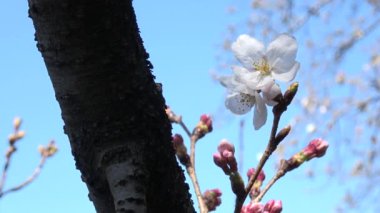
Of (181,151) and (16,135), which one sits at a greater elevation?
(16,135)

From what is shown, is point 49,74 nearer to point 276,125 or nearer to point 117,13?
point 117,13

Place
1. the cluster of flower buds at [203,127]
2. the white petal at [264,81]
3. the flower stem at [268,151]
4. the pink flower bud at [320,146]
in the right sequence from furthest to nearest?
the cluster of flower buds at [203,127]
the pink flower bud at [320,146]
the white petal at [264,81]
the flower stem at [268,151]

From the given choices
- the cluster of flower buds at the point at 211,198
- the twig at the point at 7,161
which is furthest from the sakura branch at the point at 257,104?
the twig at the point at 7,161

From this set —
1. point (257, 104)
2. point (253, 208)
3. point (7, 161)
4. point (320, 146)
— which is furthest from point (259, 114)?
point (7, 161)

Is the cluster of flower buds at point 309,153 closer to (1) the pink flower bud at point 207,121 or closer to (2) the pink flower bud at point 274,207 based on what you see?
(2) the pink flower bud at point 274,207

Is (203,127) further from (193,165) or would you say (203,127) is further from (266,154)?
(266,154)

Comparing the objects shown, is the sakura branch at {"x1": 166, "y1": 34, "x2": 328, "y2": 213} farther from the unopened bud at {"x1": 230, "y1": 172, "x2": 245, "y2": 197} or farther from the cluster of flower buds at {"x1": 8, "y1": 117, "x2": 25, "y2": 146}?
the cluster of flower buds at {"x1": 8, "y1": 117, "x2": 25, "y2": 146}

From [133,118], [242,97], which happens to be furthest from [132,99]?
[242,97]
